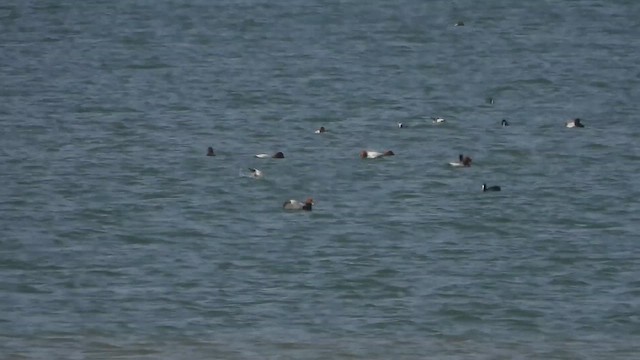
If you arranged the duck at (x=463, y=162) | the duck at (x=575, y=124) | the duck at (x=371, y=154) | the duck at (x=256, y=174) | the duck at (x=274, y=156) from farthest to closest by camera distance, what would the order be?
the duck at (x=575, y=124)
the duck at (x=274, y=156)
the duck at (x=371, y=154)
the duck at (x=463, y=162)
the duck at (x=256, y=174)

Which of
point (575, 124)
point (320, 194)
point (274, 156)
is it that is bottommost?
point (320, 194)

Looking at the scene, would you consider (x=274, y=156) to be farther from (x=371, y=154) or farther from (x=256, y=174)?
(x=371, y=154)

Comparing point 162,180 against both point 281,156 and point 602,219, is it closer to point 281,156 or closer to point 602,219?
point 281,156

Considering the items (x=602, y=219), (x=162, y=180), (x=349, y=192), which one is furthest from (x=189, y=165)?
(x=602, y=219)

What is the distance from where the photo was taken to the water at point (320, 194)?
61.7 ft

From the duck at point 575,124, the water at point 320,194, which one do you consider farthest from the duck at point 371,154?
the duck at point 575,124

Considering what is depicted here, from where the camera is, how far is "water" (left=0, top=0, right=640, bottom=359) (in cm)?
1881

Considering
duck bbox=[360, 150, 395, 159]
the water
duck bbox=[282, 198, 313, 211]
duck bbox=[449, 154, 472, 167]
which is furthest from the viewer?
duck bbox=[360, 150, 395, 159]

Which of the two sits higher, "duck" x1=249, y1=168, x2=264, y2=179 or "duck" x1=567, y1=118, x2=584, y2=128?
"duck" x1=567, y1=118, x2=584, y2=128

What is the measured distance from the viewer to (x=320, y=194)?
2642cm

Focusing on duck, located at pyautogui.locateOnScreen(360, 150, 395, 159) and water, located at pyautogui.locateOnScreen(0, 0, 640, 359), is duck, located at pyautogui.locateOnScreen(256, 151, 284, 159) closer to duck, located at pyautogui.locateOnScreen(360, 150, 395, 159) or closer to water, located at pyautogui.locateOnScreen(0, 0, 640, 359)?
water, located at pyautogui.locateOnScreen(0, 0, 640, 359)

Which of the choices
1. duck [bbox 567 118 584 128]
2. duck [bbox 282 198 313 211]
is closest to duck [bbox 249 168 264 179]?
duck [bbox 282 198 313 211]

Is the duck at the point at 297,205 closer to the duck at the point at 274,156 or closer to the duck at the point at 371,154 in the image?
the duck at the point at 371,154

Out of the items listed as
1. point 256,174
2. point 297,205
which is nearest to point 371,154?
point 256,174
